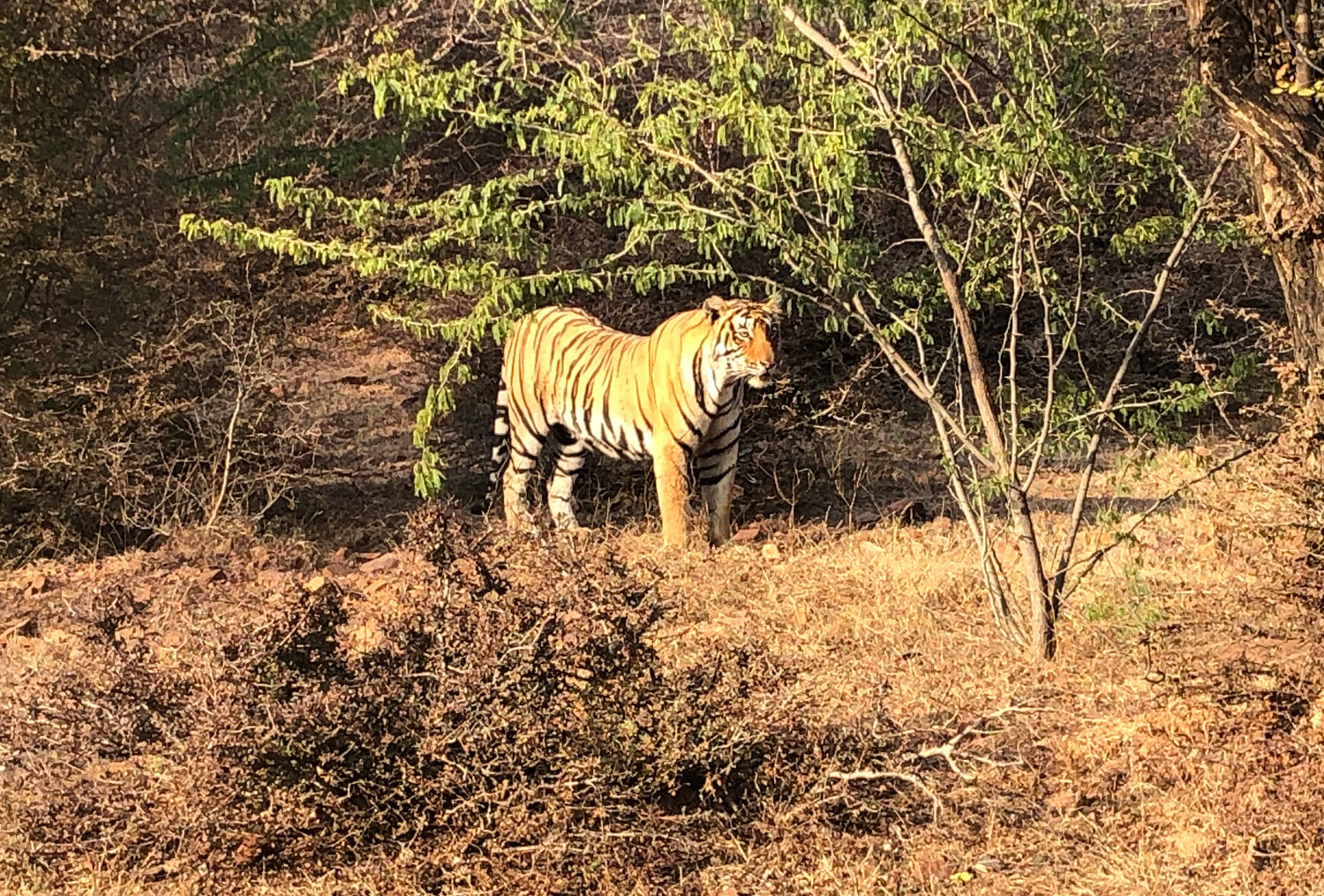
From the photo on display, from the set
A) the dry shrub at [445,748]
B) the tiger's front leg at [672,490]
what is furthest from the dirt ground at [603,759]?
the tiger's front leg at [672,490]

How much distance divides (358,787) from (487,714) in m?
0.40

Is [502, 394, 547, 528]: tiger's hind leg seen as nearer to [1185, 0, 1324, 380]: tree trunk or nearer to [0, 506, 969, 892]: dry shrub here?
[0, 506, 969, 892]: dry shrub

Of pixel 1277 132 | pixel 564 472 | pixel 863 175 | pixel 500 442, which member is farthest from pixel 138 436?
pixel 1277 132

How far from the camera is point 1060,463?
9.98 m

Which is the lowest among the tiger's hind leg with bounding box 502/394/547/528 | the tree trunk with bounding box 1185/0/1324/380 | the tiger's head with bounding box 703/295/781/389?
the tiger's hind leg with bounding box 502/394/547/528

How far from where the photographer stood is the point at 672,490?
7867 mm

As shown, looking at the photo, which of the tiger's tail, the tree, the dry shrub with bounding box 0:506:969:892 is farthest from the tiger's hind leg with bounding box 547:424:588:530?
the dry shrub with bounding box 0:506:969:892

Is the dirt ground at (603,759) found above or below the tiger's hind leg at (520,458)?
below

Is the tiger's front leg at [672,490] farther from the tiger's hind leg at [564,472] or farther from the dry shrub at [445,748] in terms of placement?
the dry shrub at [445,748]

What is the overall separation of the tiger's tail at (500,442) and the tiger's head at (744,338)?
2.03 meters

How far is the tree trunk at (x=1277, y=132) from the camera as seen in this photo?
14.6 feet

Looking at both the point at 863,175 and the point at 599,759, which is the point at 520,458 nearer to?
the point at 863,175

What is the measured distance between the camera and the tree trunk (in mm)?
4461

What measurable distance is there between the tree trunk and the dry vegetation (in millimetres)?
559
